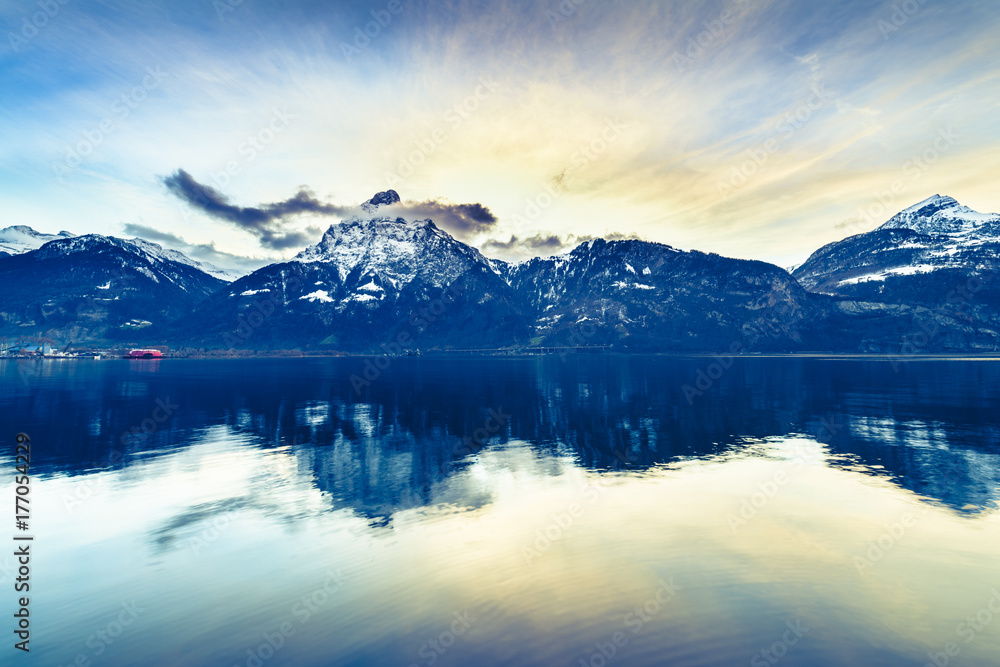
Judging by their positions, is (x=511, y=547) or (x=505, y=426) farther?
(x=505, y=426)

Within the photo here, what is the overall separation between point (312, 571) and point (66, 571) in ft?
47.0

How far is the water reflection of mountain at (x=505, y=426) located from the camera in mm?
46625

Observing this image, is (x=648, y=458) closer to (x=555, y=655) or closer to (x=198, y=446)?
(x=555, y=655)

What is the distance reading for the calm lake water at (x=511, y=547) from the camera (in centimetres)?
1931

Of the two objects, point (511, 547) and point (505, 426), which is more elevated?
point (505, 426)

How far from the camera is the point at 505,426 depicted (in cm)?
7456

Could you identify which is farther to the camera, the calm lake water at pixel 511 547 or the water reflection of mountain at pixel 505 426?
the water reflection of mountain at pixel 505 426

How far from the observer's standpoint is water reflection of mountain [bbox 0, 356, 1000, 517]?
4662 cm

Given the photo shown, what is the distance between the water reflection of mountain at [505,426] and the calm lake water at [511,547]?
0.66m

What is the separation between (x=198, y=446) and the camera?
193 ft

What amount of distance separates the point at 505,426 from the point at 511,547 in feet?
149

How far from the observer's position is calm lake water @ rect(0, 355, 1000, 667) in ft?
63.4

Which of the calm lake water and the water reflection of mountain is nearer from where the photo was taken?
the calm lake water

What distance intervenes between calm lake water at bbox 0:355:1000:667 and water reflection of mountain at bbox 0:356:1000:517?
0.66 m
